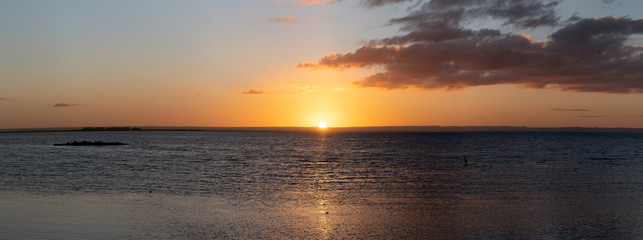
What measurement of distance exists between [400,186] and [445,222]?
60.9 ft

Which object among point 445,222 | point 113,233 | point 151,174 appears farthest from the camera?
point 151,174

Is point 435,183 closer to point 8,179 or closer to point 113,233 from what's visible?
point 113,233

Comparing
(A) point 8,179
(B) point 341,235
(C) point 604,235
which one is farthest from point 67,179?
(C) point 604,235

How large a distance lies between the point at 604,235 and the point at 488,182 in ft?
84.8

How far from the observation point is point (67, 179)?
47.8 metres

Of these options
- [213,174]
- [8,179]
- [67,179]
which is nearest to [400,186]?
[213,174]

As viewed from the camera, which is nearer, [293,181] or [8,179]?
[8,179]

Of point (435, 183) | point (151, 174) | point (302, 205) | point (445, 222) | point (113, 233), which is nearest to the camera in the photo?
point (113, 233)

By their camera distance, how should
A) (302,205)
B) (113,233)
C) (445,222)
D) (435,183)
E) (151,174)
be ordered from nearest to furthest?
(113,233)
(445,222)
(302,205)
(435,183)
(151,174)

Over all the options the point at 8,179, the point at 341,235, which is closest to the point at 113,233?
the point at 341,235

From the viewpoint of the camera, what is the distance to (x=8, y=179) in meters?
46.7

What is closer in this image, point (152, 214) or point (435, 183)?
point (152, 214)

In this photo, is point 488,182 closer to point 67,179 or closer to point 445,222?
point 445,222

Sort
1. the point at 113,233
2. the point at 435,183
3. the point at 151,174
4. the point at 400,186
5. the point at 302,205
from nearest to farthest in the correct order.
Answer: the point at 113,233 → the point at 302,205 → the point at 400,186 → the point at 435,183 → the point at 151,174
